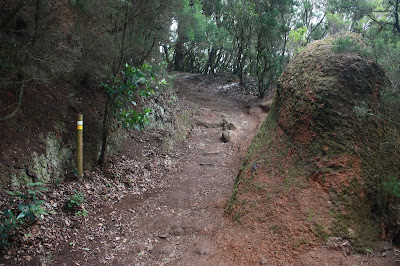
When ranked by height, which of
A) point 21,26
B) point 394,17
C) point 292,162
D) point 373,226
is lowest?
point 373,226

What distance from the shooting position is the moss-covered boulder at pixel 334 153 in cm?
426

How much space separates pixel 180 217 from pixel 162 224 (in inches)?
17.1

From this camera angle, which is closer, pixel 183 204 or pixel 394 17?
pixel 394 17

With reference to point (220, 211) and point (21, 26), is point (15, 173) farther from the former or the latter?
point (220, 211)

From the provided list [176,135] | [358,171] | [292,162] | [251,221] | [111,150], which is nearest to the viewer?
[358,171]

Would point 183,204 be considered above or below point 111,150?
below

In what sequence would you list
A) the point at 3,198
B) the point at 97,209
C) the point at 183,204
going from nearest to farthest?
1. the point at 3,198
2. the point at 97,209
3. the point at 183,204

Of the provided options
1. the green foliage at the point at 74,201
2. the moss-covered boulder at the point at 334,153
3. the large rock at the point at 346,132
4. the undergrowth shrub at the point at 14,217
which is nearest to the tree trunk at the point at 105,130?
the green foliage at the point at 74,201

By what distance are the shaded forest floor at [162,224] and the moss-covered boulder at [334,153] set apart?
39 cm

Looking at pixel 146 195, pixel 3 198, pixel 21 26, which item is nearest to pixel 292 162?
pixel 146 195

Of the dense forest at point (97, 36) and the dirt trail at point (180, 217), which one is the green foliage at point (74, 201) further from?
the dense forest at point (97, 36)

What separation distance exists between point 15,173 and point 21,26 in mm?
2649

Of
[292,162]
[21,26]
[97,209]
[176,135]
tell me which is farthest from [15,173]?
[176,135]

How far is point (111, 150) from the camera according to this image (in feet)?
24.3
